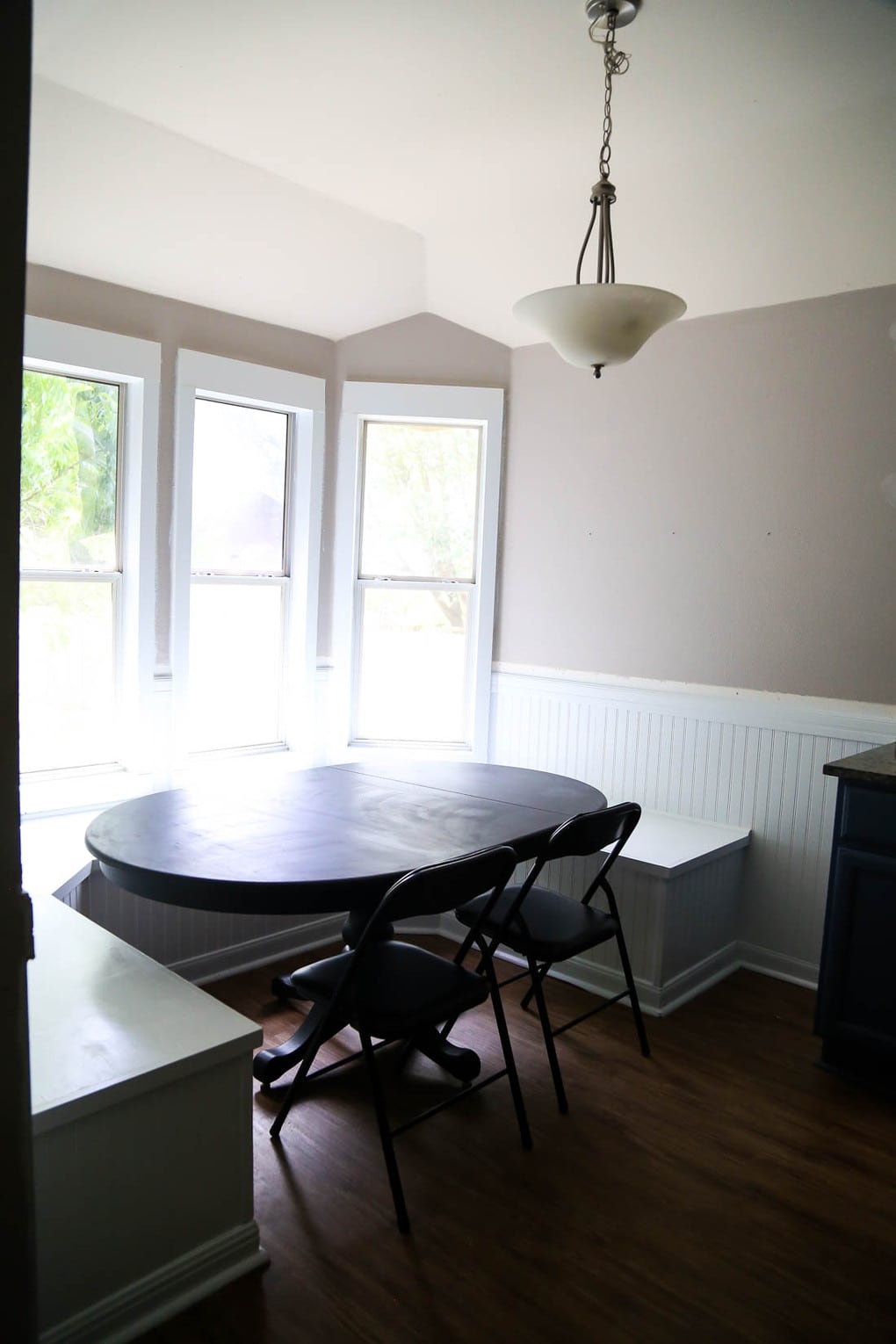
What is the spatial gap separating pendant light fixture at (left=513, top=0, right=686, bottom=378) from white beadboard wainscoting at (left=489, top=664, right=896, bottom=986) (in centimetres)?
175

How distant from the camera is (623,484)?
3883 millimetres

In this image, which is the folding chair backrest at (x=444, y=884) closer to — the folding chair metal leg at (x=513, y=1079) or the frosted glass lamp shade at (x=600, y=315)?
the folding chair metal leg at (x=513, y=1079)

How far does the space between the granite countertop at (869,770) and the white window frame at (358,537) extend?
1849 mm

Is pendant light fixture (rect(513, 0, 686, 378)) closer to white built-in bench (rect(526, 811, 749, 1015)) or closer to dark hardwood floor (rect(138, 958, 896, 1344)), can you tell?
white built-in bench (rect(526, 811, 749, 1015))

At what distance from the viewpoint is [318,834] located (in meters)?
2.49

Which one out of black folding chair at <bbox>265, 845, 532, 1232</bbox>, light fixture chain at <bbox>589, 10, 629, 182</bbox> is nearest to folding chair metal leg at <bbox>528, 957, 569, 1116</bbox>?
black folding chair at <bbox>265, 845, 532, 1232</bbox>

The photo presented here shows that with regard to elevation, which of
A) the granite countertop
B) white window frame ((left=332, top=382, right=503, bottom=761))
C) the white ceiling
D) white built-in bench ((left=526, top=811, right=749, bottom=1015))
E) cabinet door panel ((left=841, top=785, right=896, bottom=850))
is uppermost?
the white ceiling

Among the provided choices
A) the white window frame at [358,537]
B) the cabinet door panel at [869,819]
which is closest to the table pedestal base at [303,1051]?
the cabinet door panel at [869,819]

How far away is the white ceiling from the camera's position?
224 cm

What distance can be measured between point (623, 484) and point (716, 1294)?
2.88 meters

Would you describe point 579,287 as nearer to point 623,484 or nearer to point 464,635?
point 623,484

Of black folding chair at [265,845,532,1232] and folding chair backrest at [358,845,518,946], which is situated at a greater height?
folding chair backrest at [358,845,518,946]

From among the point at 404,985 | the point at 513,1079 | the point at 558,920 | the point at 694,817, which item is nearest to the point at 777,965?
the point at 694,817

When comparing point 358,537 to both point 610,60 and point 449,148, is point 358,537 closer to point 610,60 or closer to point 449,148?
point 449,148
